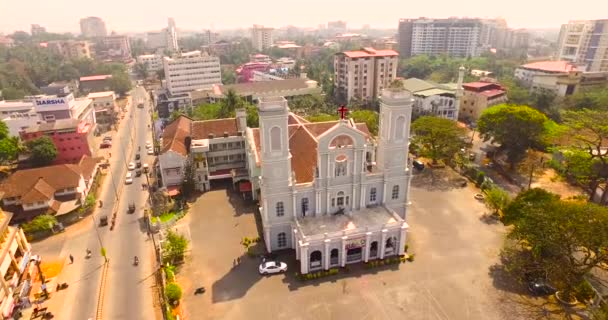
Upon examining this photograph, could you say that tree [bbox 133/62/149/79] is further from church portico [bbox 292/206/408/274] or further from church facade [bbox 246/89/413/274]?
church portico [bbox 292/206/408/274]

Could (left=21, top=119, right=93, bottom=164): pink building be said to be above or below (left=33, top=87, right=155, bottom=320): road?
above

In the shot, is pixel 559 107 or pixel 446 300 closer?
pixel 446 300

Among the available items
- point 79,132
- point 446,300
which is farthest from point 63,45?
point 446,300

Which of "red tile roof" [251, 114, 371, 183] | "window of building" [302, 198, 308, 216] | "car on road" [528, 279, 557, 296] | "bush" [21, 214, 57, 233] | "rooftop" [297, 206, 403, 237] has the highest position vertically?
"red tile roof" [251, 114, 371, 183]

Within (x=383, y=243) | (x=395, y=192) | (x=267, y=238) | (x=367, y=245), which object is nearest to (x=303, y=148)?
(x=267, y=238)

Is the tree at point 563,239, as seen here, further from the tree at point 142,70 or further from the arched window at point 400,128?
the tree at point 142,70

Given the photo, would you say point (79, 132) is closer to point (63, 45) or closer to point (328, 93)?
point (328, 93)

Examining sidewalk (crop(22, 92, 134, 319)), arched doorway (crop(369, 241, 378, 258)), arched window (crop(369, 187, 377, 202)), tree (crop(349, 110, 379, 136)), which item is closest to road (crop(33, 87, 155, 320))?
sidewalk (crop(22, 92, 134, 319))
